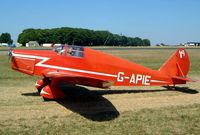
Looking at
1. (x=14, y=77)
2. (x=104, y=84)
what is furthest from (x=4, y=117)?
(x=14, y=77)

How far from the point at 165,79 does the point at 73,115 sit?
5.26 meters

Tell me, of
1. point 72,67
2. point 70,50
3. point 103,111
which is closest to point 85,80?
point 103,111

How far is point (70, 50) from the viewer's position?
1180cm

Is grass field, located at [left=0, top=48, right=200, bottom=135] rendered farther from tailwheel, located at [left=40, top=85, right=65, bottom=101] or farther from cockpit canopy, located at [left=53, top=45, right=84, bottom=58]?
cockpit canopy, located at [left=53, top=45, right=84, bottom=58]

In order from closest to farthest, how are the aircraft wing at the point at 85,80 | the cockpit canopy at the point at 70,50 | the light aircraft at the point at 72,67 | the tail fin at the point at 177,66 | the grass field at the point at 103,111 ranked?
the grass field at the point at 103,111, the aircraft wing at the point at 85,80, the light aircraft at the point at 72,67, the cockpit canopy at the point at 70,50, the tail fin at the point at 177,66

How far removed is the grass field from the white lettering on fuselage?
18.1 inches

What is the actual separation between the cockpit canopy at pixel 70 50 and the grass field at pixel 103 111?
59.7 inches

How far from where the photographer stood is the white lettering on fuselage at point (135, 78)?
12266 millimetres

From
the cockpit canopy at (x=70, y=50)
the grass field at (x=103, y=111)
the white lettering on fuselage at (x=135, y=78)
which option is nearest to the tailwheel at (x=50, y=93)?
the grass field at (x=103, y=111)

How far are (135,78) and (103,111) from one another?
3054mm

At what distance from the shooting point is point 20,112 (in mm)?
9438

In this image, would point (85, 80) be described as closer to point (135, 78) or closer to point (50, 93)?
point (50, 93)

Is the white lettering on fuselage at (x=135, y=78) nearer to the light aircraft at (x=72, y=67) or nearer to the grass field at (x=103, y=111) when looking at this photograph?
the light aircraft at (x=72, y=67)

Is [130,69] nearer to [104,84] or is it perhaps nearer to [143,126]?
[104,84]
